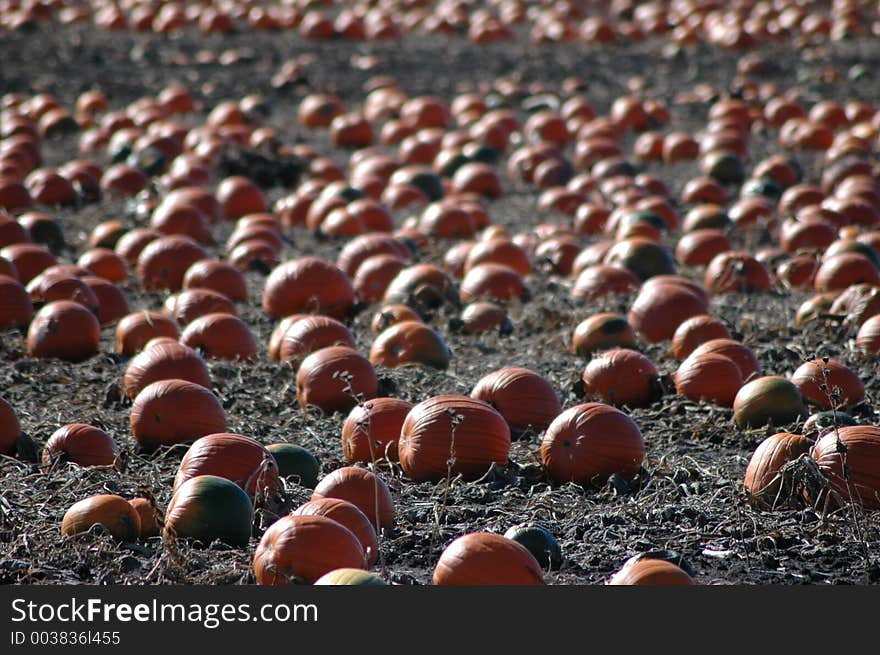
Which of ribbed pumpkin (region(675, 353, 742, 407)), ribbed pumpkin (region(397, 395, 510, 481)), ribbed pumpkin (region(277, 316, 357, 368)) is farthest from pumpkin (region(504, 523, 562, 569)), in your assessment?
ribbed pumpkin (region(277, 316, 357, 368))

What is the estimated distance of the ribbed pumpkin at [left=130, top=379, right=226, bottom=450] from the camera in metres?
6.19

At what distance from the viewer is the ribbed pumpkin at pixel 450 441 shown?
18.9ft

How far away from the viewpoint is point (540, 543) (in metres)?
4.96

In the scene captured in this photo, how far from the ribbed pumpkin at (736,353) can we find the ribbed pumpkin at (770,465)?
137cm

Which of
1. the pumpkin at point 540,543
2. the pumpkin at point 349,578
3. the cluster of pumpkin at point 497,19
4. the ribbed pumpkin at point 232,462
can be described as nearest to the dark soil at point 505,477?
the pumpkin at point 540,543

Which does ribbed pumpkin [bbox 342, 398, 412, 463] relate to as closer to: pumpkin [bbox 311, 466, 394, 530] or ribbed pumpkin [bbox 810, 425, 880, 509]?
pumpkin [bbox 311, 466, 394, 530]

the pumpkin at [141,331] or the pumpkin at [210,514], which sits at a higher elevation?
the pumpkin at [210,514]

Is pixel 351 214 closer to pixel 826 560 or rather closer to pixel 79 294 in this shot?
pixel 79 294

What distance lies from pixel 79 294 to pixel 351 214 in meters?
2.97

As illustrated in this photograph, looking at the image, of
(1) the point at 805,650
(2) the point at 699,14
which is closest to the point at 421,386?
(1) the point at 805,650

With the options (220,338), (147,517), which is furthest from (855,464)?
(220,338)

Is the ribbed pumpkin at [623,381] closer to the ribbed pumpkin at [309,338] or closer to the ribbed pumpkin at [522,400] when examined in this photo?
the ribbed pumpkin at [522,400]

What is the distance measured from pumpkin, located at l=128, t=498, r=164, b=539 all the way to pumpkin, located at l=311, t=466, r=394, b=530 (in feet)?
2.11

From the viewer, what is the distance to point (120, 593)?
4355 millimetres
